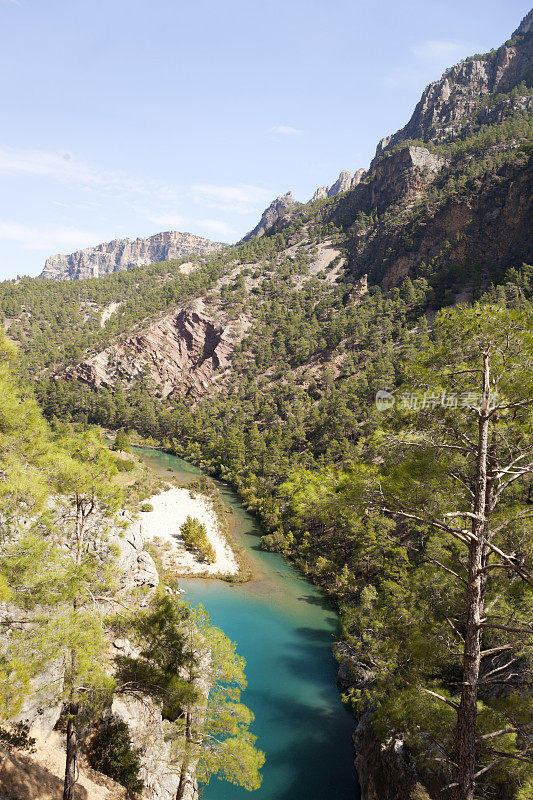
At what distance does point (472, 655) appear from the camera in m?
5.14

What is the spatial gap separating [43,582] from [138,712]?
32.3 ft

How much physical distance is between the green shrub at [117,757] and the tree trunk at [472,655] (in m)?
11.6

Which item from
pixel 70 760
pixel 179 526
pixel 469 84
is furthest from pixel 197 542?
pixel 469 84

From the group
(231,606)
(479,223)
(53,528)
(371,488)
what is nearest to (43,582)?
(53,528)

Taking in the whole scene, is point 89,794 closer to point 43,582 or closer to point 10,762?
point 10,762

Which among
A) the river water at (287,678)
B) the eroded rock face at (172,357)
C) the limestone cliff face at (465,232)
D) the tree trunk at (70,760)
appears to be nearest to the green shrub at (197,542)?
the river water at (287,678)

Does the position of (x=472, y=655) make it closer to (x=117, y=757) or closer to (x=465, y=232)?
(x=117, y=757)

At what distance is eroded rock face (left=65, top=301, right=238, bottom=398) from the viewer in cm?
9019

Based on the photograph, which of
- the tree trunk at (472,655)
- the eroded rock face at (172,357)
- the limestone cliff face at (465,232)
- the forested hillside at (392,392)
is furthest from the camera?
the eroded rock face at (172,357)

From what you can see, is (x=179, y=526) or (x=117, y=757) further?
(x=179, y=526)

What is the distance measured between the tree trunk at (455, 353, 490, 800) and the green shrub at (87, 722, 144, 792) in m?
11.6

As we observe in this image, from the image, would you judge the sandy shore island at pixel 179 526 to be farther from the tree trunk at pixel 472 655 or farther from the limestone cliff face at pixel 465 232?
the limestone cliff face at pixel 465 232

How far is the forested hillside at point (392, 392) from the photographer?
621 centimetres

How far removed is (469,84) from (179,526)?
149m
